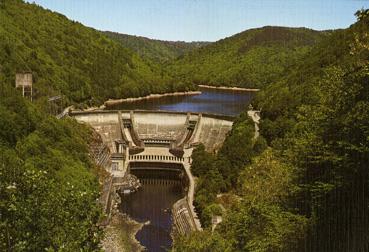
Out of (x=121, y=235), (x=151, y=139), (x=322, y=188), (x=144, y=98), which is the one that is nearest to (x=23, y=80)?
(x=151, y=139)

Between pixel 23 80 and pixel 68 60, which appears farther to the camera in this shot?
pixel 68 60

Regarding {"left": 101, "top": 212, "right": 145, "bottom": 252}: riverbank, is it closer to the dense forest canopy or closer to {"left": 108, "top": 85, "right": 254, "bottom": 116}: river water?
the dense forest canopy

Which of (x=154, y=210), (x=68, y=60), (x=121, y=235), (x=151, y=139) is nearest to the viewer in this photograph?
(x=121, y=235)

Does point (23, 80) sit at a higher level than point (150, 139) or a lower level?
higher

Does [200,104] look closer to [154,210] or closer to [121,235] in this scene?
[154,210]

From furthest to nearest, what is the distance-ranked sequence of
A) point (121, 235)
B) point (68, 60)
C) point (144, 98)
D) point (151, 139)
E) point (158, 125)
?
point (144, 98)
point (68, 60)
point (158, 125)
point (151, 139)
point (121, 235)

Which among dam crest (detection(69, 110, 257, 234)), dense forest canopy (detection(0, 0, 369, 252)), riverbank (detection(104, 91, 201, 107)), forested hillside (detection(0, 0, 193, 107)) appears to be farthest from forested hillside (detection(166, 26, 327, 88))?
dam crest (detection(69, 110, 257, 234))
